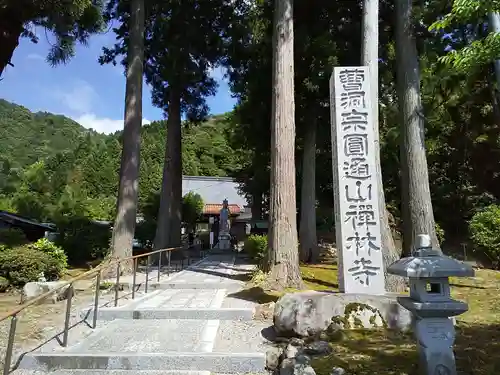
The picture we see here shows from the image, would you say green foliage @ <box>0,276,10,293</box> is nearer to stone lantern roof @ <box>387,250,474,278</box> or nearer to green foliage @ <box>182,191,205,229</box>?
stone lantern roof @ <box>387,250,474,278</box>

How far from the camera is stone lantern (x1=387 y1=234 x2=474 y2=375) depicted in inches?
120

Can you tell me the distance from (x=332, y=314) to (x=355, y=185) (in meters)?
1.94

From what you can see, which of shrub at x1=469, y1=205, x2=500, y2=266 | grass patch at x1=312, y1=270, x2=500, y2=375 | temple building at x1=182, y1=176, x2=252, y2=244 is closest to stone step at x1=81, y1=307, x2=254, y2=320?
grass patch at x1=312, y1=270, x2=500, y2=375

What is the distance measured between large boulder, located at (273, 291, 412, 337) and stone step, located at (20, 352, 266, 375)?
0.81 metres

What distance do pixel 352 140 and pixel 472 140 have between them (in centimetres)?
1399

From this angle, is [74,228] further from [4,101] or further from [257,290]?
[4,101]

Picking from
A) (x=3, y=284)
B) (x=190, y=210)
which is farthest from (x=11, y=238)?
(x=190, y=210)

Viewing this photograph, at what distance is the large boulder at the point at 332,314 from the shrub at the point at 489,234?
7.64 metres

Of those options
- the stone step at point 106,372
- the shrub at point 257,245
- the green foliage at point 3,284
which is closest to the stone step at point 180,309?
the stone step at point 106,372

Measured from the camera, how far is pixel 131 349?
4219 mm

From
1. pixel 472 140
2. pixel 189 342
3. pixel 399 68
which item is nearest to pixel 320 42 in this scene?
pixel 399 68

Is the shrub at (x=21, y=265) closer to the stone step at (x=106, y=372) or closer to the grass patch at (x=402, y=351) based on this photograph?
the stone step at (x=106, y=372)

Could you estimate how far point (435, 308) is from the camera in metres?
3.08

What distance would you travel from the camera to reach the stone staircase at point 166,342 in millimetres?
3822
